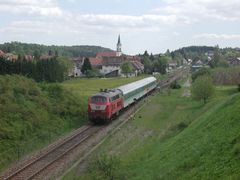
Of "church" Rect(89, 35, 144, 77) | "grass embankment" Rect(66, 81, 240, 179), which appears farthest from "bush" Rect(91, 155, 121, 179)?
"church" Rect(89, 35, 144, 77)

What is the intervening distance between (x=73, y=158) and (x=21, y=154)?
3.42m

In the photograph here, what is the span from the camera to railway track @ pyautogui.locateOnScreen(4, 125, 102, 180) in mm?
22266

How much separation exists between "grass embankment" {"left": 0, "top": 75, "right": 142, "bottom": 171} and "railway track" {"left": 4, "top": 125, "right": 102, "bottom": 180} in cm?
134

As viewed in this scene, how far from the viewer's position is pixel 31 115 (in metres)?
34.8

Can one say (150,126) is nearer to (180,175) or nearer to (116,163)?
(116,163)

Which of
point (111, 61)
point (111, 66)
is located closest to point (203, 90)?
point (111, 66)

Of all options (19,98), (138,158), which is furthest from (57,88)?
(138,158)

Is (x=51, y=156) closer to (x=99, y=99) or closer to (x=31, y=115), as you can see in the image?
(x=31, y=115)

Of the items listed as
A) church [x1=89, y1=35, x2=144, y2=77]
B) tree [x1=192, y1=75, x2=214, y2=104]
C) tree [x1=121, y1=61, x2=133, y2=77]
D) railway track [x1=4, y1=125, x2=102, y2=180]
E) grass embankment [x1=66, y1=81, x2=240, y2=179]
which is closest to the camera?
grass embankment [x1=66, y1=81, x2=240, y2=179]

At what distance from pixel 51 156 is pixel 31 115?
8940 mm

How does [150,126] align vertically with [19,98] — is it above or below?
below

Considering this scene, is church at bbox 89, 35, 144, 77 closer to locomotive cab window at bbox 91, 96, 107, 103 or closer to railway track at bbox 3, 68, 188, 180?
locomotive cab window at bbox 91, 96, 107, 103

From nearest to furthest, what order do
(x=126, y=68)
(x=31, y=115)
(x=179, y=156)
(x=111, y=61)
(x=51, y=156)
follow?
1. (x=179, y=156)
2. (x=51, y=156)
3. (x=31, y=115)
4. (x=126, y=68)
5. (x=111, y=61)

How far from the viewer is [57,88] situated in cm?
4606
